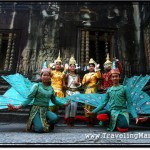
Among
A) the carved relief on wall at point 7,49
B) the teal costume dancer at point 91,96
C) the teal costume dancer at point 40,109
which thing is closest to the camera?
the teal costume dancer at point 40,109

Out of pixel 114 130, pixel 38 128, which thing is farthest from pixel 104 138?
pixel 38 128

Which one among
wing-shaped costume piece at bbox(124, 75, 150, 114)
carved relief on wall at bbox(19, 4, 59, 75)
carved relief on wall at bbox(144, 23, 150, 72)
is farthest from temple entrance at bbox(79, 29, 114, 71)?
wing-shaped costume piece at bbox(124, 75, 150, 114)

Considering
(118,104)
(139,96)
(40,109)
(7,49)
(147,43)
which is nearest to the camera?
(40,109)

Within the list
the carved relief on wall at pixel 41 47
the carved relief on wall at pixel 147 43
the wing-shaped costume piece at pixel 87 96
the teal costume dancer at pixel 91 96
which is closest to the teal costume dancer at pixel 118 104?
the teal costume dancer at pixel 91 96

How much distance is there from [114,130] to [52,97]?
1220mm

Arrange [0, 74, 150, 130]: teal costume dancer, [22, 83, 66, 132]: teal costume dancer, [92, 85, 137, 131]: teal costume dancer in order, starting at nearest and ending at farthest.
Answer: [22, 83, 66, 132]: teal costume dancer → [92, 85, 137, 131]: teal costume dancer → [0, 74, 150, 130]: teal costume dancer

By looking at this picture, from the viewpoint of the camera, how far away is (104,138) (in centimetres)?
371

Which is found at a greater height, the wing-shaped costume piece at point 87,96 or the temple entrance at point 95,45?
the temple entrance at point 95,45

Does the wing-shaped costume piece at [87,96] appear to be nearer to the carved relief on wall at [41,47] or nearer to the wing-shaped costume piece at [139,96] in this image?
the wing-shaped costume piece at [139,96]

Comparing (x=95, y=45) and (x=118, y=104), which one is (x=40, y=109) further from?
(x=95, y=45)

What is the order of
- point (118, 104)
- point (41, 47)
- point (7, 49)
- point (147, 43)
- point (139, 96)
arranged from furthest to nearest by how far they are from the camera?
point (7, 49) < point (41, 47) < point (147, 43) < point (139, 96) < point (118, 104)

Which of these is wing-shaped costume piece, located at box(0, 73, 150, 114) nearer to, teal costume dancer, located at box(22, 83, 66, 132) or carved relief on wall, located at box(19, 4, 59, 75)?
teal costume dancer, located at box(22, 83, 66, 132)

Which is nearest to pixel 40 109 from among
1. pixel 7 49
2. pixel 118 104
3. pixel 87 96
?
pixel 87 96

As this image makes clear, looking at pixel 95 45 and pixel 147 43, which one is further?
pixel 95 45
